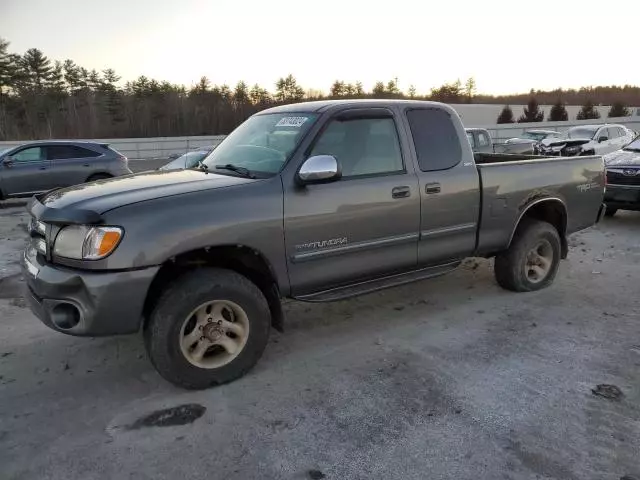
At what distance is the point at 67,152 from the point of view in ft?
42.5

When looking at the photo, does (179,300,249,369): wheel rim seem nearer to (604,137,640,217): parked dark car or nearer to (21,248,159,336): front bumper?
(21,248,159,336): front bumper

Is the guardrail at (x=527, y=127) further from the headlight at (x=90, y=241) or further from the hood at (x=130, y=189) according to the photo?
the headlight at (x=90, y=241)

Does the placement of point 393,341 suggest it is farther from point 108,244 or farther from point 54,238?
point 54,238

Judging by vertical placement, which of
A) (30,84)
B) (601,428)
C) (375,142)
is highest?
(30,84)

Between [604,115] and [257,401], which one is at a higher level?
[604,115]

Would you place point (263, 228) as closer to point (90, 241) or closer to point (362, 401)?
point (90, 241)

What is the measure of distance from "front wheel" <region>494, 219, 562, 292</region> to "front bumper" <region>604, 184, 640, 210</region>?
13.7 feet

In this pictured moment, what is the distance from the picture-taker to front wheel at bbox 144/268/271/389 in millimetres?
3264

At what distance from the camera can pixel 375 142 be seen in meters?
4.20

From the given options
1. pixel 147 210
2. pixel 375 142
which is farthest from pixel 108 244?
pixel 375 142

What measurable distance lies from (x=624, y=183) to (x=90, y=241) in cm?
881

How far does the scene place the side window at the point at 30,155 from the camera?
1259cm

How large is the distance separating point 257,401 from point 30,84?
6401 centimetres

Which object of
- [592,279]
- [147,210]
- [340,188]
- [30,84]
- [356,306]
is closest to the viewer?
[147,210]
